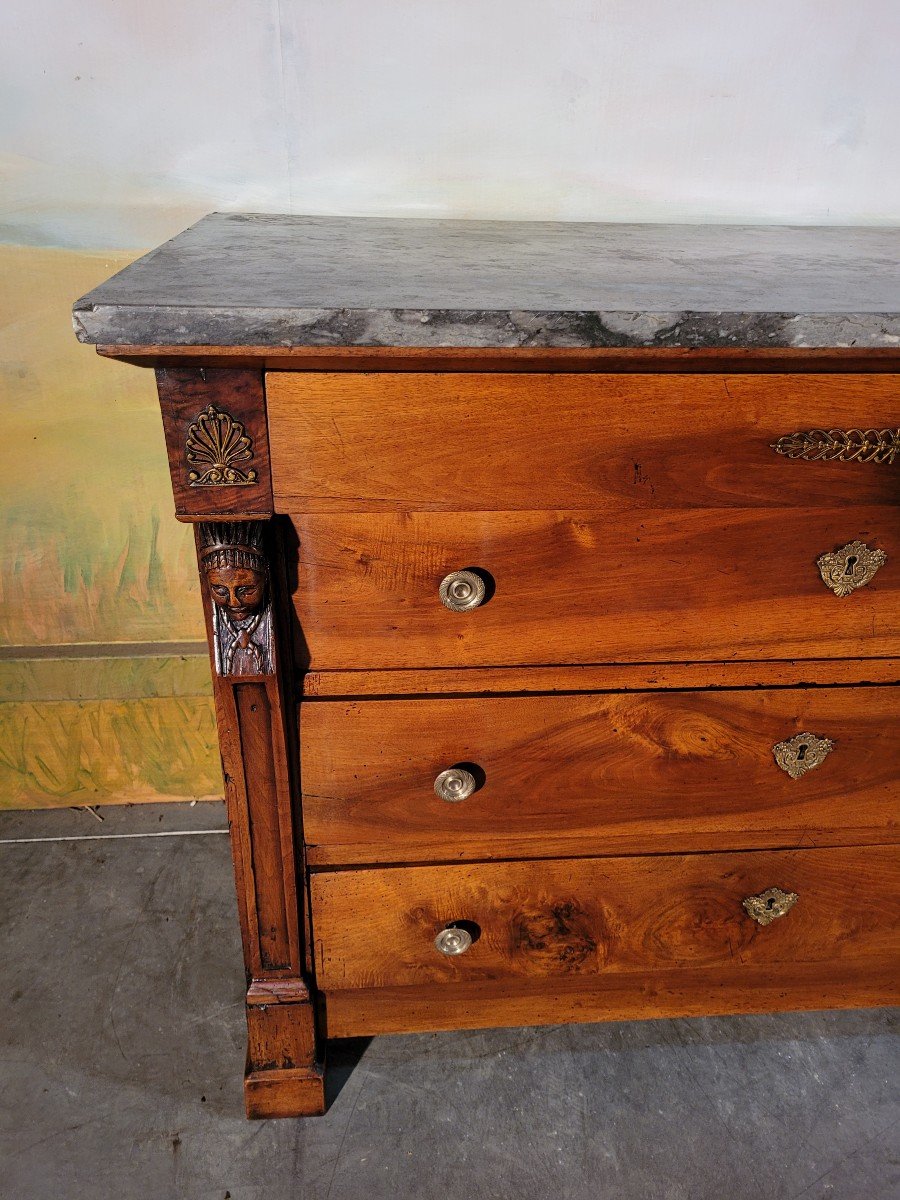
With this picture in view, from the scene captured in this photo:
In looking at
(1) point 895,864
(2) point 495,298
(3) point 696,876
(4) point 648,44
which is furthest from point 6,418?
(1) point 895,864

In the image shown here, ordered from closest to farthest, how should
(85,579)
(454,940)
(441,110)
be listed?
(454,940) < (441,110) < (85,579)

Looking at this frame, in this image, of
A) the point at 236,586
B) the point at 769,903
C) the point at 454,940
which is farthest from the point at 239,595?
the point at 769,903

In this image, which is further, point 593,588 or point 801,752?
point 801,752

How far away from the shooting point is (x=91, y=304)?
25.0 inches

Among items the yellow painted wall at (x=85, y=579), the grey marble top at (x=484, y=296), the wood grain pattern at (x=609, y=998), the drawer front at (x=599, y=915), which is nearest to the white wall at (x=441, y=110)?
the yellow painted wall at (x=85, y=579)

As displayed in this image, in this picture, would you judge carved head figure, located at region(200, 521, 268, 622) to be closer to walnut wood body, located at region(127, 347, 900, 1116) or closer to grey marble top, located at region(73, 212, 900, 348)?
walnut wood body, located at region(127, 347, 900, 1116)

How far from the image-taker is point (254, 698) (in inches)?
34.2

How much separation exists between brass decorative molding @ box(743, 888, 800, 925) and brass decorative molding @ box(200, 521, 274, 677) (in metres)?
0.70

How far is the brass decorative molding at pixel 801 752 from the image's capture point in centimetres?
96

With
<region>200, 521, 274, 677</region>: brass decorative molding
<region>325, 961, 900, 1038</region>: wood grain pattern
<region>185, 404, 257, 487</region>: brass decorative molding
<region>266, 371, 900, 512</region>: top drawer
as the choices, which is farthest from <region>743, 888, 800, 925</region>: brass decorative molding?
<region>185, 404, 257, 487</region>: brass decorative molding

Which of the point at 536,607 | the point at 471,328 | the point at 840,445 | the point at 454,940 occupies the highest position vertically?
the point at 471,328

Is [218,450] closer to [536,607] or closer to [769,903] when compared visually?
[536,607]

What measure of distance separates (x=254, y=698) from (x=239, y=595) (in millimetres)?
133

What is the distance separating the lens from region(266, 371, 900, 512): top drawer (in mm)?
744
